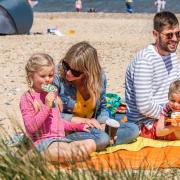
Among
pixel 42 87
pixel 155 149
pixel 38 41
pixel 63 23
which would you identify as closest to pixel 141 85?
pixel 155 149

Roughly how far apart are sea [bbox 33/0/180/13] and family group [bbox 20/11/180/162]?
1206 inches

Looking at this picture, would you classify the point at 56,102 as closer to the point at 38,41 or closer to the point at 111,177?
the point at 111,177

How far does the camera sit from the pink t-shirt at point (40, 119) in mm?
4812

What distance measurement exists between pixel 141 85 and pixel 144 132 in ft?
1.45

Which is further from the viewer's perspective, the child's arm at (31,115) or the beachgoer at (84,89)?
the beachgoer at (84,89)

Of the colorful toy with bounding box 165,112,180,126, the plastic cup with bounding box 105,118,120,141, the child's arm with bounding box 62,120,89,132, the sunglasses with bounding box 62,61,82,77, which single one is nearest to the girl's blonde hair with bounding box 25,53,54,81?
the sunglasses with bounding box 62,61,82,77

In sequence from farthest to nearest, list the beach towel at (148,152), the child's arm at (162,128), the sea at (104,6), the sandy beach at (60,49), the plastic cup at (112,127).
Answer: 1. the sea at (104,6)
2. the sandy beach at (60,49)
3. the child's arm at (162,128)
4. the plastic cup at (112,127)
5. the beach towel at (148,152)

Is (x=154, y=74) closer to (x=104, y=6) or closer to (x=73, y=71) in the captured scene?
(x=73, y=71)

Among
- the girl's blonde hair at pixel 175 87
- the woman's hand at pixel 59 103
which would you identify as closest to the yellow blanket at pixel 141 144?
the girl's blonde hair at pixel 175 87

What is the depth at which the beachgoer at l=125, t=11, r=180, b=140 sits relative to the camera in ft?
18.1

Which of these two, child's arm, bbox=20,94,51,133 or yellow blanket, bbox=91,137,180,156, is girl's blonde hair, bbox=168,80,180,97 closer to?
yellow blanket, bbox=91,137,180,156

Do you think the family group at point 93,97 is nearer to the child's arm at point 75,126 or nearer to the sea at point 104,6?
the child's arm at point 75,126

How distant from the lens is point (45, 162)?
358 cm

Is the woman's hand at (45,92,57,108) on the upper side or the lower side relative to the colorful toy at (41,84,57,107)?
lower
